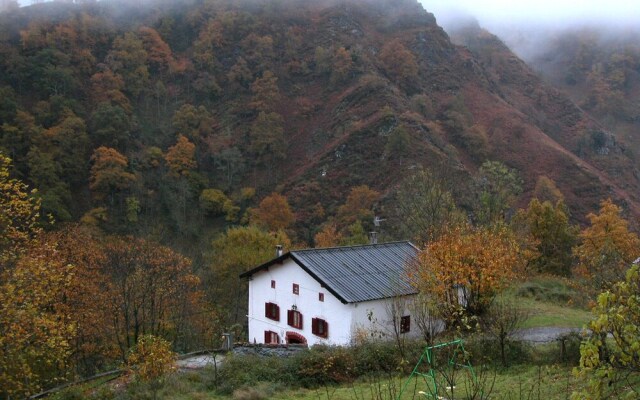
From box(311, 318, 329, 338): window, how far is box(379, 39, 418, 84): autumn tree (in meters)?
78.3

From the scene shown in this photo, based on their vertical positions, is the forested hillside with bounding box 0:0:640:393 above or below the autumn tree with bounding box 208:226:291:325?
above

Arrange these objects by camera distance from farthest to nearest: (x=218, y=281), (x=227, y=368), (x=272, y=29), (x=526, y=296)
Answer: (x=272, y=29) < (x=218, y=281) < (x=526, y=296) < (x=227, y=368)

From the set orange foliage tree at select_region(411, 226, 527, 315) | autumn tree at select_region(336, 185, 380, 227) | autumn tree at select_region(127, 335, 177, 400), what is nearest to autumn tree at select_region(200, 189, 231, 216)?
autumn tree at select_region(336, 185, 380, 227)

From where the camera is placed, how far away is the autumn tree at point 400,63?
331ft

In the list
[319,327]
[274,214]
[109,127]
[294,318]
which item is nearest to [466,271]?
[319,327]

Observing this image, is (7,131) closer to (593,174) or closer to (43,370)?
(43,370)

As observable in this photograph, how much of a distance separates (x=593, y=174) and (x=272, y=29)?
204ft

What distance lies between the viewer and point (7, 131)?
81438 millimetres

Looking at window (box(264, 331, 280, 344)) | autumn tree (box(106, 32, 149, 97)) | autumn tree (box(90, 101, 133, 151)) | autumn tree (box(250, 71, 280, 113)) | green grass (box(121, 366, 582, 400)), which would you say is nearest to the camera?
green grass (box(121, 366, 582, 400))

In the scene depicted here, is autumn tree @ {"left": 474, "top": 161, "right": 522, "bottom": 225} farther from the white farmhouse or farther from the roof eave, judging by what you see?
the roof eave

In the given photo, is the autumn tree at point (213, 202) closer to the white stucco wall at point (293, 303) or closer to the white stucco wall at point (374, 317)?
the white stucco wall at point (293, 303)

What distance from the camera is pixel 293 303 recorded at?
29016 mm

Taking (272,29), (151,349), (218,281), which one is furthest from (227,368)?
(272,29)

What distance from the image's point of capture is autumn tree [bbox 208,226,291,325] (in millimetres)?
44656
